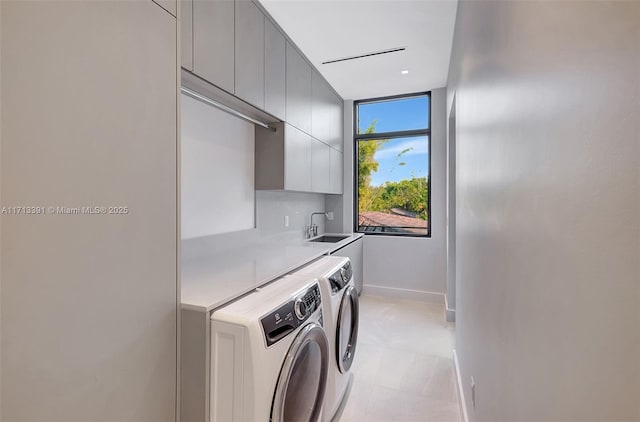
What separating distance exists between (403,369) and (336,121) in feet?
9.50

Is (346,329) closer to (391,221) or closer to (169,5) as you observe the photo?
(169,5)

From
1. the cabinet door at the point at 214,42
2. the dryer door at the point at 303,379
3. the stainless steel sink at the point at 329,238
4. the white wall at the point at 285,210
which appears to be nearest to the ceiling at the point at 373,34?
the cabinet door at the point at 214,42

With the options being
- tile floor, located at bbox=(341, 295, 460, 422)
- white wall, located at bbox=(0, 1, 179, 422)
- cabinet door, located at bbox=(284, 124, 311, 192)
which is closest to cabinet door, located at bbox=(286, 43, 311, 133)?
cabinet door, located at bbox=(284, 124, 311, 192)

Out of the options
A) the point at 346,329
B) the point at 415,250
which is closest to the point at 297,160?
the point at 346,329

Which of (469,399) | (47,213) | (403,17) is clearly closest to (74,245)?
(47,213)

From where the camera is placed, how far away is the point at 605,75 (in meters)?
0.45

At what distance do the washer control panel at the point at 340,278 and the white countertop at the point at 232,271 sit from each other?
0.23 m

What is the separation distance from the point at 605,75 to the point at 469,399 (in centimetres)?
178

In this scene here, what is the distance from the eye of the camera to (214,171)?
7.45 ft

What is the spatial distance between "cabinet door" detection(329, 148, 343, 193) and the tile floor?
1555 mm

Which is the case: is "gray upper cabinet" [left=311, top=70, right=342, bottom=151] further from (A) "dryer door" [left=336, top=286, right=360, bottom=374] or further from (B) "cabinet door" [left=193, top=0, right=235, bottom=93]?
(A) "dryer door" [left=336, top=286, right=360, bottom=374]

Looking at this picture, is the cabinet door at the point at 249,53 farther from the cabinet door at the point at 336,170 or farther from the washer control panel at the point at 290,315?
the cabinet door at the point at 336,170

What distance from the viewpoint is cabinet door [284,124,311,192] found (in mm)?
2715

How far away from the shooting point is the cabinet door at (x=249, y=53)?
200cm
